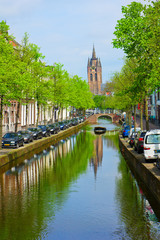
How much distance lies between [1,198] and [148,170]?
24.7ft

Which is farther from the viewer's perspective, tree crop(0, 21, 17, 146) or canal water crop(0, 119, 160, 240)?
tree crop(0, 21, 17, 146)

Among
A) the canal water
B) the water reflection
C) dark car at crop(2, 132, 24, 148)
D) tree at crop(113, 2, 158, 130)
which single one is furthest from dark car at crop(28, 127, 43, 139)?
tree at crop(113, 2, 158, 130)

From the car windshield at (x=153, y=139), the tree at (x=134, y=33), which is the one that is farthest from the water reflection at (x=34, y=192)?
the tree at (x=134, y=33)

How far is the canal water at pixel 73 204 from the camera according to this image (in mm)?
13070

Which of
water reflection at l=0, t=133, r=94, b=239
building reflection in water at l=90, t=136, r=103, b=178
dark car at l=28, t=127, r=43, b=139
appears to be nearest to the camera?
water reflection at l=0, t=133, r=94, b=239

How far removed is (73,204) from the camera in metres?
17.2

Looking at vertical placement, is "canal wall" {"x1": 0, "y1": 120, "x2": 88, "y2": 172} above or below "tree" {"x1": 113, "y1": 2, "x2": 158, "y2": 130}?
below

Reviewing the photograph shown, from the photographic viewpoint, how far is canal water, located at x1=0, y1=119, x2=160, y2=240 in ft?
42.9

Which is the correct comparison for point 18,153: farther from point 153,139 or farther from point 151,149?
point 151,149

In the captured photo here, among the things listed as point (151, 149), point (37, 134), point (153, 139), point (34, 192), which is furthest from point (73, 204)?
point (37, 134)

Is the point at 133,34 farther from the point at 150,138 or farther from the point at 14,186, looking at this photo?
the point at 14,186

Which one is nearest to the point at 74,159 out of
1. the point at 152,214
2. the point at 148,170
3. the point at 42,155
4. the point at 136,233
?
the point at 42,155

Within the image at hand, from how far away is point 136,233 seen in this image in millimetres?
12805

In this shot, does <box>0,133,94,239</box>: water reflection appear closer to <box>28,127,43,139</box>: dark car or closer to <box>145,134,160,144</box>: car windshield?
<box>145,134,160,144</box>: car windshield
